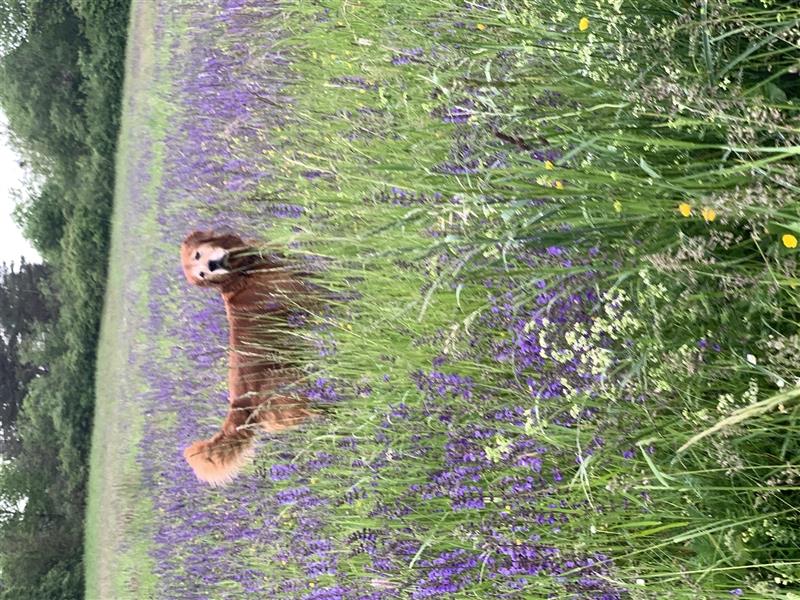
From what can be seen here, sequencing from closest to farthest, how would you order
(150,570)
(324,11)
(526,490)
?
(526,490) < (324,11) < (150,570)

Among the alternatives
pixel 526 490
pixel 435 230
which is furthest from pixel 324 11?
pixel 526 490

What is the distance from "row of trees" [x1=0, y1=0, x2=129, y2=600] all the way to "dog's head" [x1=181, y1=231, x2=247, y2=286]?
530cm

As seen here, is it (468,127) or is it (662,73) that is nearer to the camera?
Answer: (662,73)

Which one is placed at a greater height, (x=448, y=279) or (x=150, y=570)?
(x=448, y=279)

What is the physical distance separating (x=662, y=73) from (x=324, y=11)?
5.67 ft

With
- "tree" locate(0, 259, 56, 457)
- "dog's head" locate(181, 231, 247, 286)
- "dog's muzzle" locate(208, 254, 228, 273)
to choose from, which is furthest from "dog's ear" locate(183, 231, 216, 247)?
"tree" locate(0, 259, 56, 457)

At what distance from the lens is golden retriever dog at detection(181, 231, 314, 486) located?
2363 millimetres

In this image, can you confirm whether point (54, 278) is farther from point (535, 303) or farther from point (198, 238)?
point (535, 303)

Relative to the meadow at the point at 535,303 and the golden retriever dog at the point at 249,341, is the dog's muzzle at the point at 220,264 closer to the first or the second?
the golden retriever dog at the point at 249,341

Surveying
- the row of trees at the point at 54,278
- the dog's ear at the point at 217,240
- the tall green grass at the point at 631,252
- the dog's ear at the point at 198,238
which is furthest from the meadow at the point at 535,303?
the row of trees at the point at 54,278

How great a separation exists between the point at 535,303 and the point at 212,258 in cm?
129

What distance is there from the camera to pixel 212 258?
2490mm

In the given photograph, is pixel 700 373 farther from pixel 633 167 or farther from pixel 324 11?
pixel 324 11

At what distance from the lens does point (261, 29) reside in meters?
3.54
